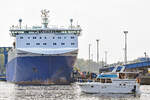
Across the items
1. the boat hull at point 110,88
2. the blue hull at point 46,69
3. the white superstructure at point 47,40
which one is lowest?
the boat hull at point 110,88

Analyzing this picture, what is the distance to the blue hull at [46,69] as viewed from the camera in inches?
3900

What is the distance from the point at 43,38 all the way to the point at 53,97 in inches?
1420

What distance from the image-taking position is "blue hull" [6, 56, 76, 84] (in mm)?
99062

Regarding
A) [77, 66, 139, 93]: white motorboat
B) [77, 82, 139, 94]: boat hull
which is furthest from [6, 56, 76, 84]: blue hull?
[77, 82, 139, 94]: boat hull

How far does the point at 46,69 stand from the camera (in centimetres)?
9906

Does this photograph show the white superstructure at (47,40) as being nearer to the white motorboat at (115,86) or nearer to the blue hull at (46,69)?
the blue hull at (46,69)

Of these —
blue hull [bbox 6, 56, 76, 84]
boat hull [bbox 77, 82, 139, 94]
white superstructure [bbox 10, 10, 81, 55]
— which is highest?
white superstructure [bbox 10, 10, 81, 55]

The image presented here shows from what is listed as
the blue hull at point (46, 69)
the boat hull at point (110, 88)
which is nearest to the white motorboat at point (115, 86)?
the boat hull at point (110, 88)

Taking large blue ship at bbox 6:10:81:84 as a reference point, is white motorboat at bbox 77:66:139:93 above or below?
below

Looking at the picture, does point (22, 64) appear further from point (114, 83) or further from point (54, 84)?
point (114, 83)

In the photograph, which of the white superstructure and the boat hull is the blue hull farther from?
the boat hull

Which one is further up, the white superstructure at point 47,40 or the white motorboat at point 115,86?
the white superstructure at point 47,40

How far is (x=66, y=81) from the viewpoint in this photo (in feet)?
333

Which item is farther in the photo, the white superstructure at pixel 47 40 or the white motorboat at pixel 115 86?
the white superstructure at pixel 47 40
